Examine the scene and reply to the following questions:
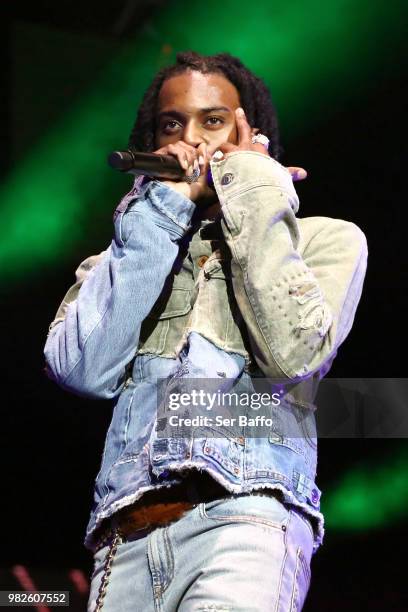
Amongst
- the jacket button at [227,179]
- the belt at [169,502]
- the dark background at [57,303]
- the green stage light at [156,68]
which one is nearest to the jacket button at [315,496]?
the belt at [169,502]

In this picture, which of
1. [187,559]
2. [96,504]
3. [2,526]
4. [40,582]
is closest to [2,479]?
[2,526]

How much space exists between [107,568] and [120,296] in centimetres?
42

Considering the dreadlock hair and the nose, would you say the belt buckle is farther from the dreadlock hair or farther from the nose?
the dreadlock hair

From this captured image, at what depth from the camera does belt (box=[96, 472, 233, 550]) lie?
4.53 ft

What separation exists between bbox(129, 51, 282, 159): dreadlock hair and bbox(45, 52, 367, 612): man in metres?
0.23

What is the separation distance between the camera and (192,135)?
69.3 inches

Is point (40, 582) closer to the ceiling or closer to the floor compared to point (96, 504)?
closer to the floor

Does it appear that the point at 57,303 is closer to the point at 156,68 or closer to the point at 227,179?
the point at 156,68

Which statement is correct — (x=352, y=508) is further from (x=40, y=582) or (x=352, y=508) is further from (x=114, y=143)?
(x=114, y=143)

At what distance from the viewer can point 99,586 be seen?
4.78 feet

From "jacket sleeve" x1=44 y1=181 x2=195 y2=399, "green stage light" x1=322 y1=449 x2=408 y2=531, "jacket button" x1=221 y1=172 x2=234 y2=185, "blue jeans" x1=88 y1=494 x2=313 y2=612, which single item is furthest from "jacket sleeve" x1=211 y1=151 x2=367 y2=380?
"green stage light" x1=322 y1=449 x2=408 y2=531

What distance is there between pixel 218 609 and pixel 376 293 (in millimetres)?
1830

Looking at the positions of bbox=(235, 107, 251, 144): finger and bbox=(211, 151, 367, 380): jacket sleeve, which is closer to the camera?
bbox=(211, 151, 367, 380): jacket sleeve

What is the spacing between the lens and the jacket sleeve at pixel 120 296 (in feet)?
5.00
